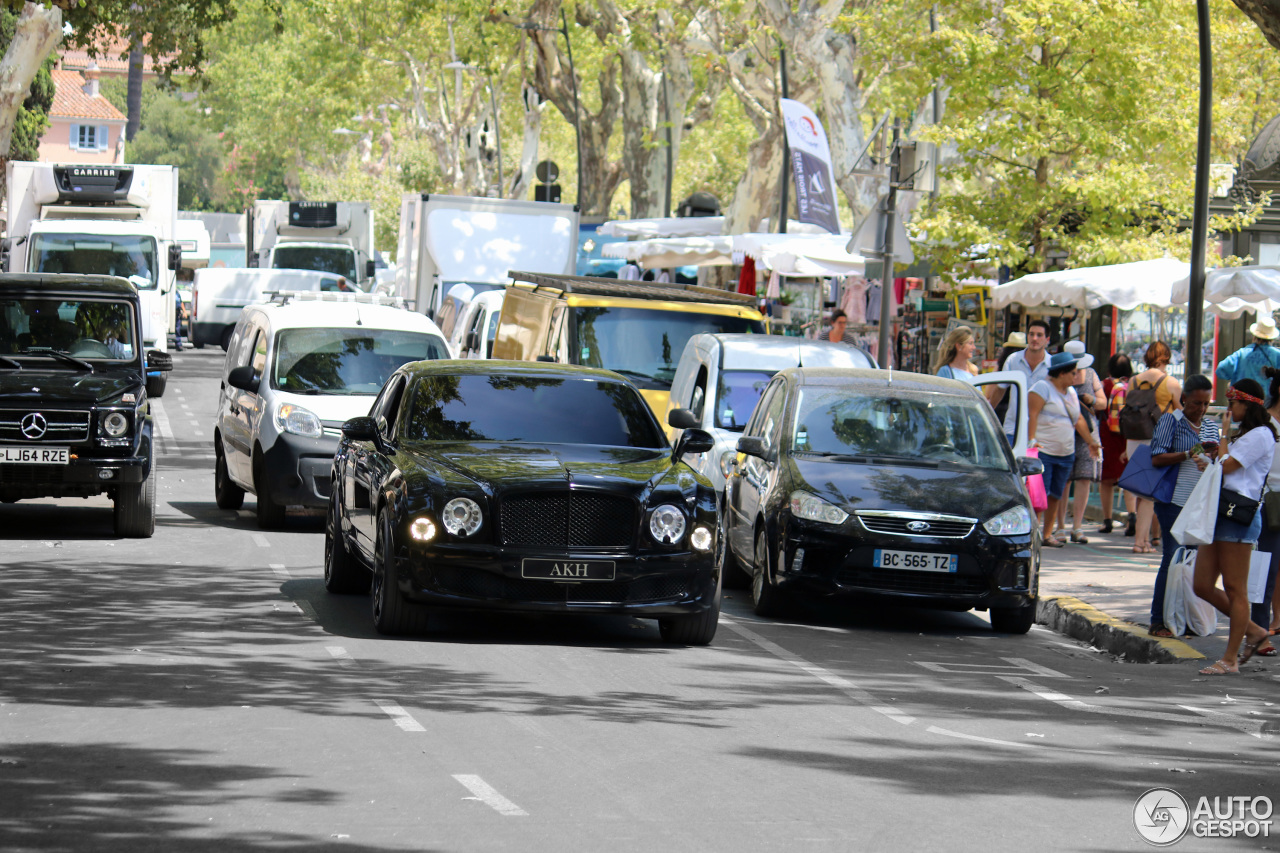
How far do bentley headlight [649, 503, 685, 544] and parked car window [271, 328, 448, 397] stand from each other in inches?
237

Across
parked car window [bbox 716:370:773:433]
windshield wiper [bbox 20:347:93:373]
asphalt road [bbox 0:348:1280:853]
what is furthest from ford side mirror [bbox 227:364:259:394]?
parked car window [bbox 716:370:773:433]

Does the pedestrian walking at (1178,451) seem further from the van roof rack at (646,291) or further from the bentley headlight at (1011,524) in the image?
the van roof rack at (646,291)

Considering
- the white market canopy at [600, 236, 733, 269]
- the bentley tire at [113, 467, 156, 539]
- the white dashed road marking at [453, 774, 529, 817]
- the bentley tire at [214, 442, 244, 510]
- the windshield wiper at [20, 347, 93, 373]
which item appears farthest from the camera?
the white market canopy at [600, 236, 733, 269]

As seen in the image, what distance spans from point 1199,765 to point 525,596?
371 cm

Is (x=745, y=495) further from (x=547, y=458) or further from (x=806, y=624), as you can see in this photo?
(x=547, y=458)

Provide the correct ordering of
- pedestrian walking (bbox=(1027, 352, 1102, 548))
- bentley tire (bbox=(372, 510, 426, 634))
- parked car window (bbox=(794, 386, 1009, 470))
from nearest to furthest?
bentley tire (bbox=(372, 510, 426, 634)) → parked car window (bbox=(794, 386, 1009, 470)) → pedestrian walking (bbox=(1027, 352, 1102, 548))

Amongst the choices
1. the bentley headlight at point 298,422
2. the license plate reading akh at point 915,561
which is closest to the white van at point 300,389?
the bentley headlight at point 298,422

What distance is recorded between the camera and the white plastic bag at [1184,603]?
11758 millimetres

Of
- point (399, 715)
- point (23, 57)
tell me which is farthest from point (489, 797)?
point (23, 57)

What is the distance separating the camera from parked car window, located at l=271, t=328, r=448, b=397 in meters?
16.1

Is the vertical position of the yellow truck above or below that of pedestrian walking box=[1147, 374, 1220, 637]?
above

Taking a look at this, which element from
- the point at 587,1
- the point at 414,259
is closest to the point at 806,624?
the point at 414,259

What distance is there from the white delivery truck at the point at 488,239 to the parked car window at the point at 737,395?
13997 millimetres

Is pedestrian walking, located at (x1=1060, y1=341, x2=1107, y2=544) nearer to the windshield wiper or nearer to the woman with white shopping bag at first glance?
the woman with white shopping bag
